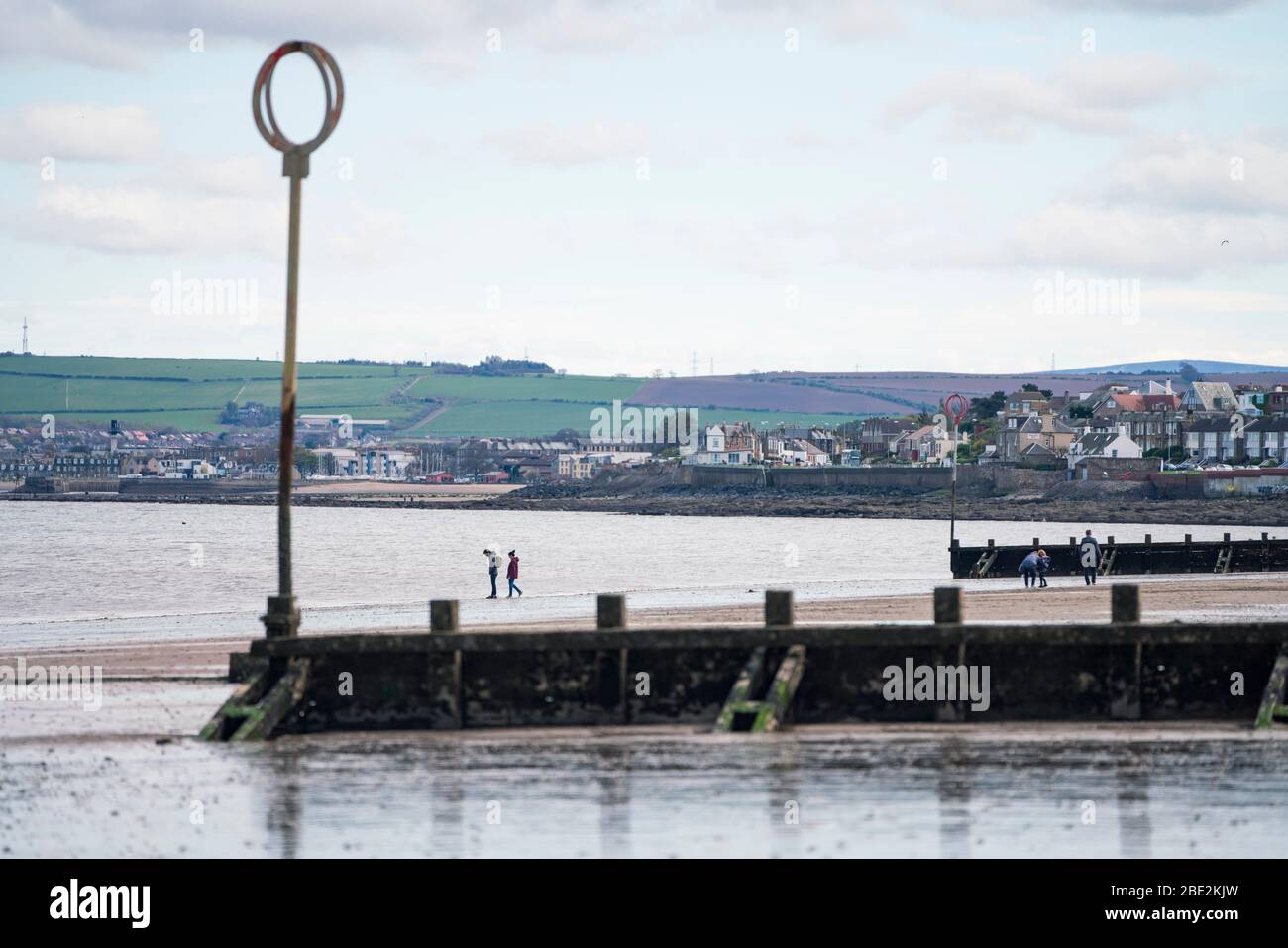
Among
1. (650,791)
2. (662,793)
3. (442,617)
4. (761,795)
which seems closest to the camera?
(761,795)

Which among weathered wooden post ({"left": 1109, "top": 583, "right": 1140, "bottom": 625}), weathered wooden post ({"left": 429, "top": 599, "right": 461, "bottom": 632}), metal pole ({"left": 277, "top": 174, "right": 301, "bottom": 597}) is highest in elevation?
metal pole ({"left": 277, "top": 174, "right": 301, "bottom": 597})

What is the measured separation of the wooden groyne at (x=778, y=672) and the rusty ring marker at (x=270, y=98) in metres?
5.83

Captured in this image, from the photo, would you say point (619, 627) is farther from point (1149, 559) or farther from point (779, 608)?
point (1149, 559)

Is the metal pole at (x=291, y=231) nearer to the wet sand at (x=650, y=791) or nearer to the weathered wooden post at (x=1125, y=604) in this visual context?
the wet sand at (x=650, y=791)

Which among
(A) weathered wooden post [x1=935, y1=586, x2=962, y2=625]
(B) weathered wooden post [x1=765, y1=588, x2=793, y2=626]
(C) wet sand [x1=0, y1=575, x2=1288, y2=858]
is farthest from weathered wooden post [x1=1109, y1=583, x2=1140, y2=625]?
(B) weathered wooden post [x1=765, y1=588, x2=793, y2=626]

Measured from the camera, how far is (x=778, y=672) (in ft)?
68.9

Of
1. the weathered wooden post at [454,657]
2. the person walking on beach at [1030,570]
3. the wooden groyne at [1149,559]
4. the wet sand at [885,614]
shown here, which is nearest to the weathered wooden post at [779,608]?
the weathered wooden post at [454,657]

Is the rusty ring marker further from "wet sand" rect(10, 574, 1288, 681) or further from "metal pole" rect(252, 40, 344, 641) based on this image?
"wet sand" rect(10, 574, 1288, 681)

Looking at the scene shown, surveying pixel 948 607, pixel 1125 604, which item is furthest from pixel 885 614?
pixel 948 607

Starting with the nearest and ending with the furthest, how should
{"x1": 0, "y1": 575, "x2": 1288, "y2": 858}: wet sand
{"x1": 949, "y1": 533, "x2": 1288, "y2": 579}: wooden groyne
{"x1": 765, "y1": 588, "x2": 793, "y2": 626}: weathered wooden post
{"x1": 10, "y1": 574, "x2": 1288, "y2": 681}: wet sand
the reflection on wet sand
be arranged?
1. the reflection on wet sand
2. {"x1": 0, "y1": 575, "x2": 1288, "y2": 858}: wet sand
3. {"x1": 765, "y1": 588, "x2": 793, "y2": 626}: weathered wooden post
4. {"x1": 10, "y1": 574, "x2": 1288, "y2": 681}: wet sand
5. {"x1": 949, "y1": 533, "x2": 1288, "y2": 579}: wooden groyne

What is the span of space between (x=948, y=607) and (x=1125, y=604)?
215 cm

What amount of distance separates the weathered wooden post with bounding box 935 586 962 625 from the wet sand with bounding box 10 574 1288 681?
9.55m

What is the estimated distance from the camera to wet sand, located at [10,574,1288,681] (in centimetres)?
3206
